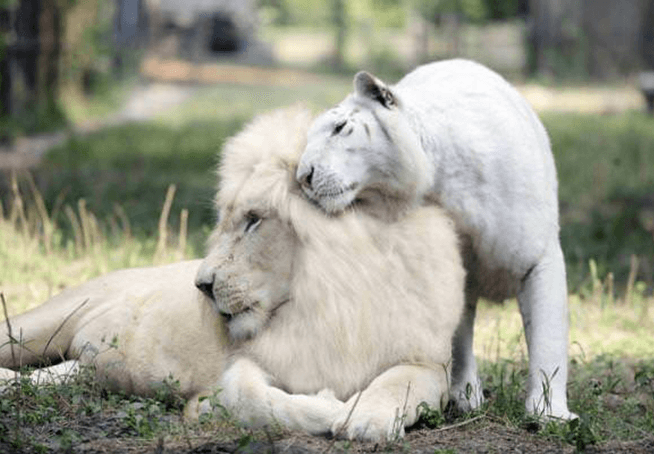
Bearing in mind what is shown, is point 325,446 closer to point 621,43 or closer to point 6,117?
point 6,117

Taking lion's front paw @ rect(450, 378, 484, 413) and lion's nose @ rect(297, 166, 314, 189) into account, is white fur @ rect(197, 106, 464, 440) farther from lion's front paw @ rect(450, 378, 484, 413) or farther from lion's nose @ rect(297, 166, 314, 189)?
lion's front paw @ rect(450, 378, 484, 413)

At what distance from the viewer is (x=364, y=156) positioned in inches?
174

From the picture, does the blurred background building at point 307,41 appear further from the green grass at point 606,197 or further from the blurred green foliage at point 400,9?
the green grass at point 606,197

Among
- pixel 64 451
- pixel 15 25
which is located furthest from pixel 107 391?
pixel 15 25

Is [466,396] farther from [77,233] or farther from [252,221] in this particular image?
[77,233]

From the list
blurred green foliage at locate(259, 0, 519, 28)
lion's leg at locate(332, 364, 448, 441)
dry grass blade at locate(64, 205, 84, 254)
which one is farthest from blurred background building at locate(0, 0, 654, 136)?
lion's leg at locate(332, 364, 448, 441)

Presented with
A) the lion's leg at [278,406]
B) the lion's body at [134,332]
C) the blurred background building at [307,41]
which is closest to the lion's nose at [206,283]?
the lion's body at [134,332]

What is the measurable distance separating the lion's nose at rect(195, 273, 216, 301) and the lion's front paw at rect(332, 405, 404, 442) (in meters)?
0.65

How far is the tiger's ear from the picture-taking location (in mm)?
4473

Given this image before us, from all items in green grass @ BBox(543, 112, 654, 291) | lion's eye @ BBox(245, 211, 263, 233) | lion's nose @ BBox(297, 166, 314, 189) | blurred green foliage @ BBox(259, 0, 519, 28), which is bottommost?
blurred green foliage @ BBox(259, 0, 519, 28)

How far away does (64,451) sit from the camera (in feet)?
13.4

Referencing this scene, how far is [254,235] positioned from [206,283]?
0.24 m

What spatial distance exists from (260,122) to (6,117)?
1112 centimetres

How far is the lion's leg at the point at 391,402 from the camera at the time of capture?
4.21 metres
